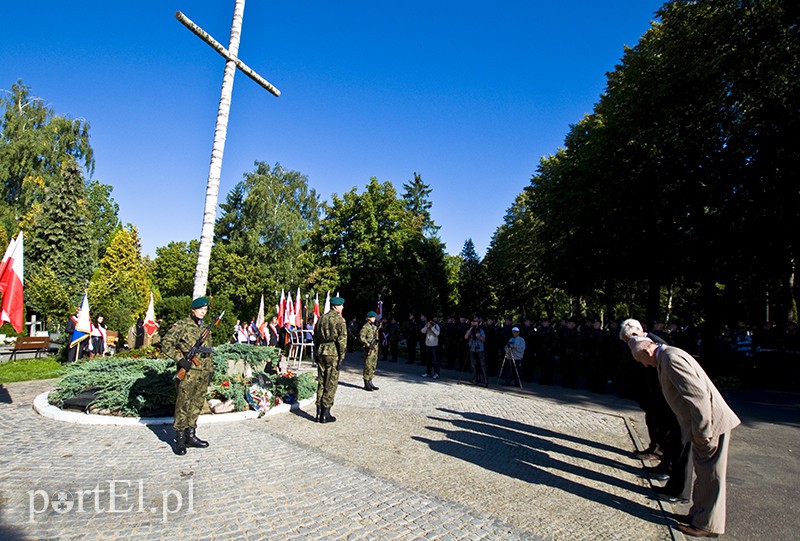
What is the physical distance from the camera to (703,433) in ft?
13.9

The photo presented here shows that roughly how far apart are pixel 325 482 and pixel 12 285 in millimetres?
6493

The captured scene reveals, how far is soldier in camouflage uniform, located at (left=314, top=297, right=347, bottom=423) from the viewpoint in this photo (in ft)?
25.6

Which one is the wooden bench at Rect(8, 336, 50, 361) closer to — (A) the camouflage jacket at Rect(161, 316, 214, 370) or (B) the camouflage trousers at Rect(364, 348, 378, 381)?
(B) the camouflage trousers at Rect(364, 348, 378, 381)

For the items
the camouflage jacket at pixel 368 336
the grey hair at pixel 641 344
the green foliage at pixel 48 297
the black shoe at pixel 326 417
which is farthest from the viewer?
the green foliage at pixel 48 297

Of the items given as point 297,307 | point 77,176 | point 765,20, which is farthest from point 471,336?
point 77,176

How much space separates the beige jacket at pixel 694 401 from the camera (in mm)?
4250

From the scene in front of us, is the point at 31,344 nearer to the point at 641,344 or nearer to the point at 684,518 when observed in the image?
the point at 641,344

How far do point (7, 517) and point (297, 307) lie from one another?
38.5 feet

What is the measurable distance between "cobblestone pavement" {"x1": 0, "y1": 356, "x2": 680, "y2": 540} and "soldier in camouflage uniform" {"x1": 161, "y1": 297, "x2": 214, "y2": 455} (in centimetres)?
25

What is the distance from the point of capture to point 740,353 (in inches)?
633

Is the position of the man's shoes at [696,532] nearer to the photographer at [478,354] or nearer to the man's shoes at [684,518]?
the man's shoes at [684,518]

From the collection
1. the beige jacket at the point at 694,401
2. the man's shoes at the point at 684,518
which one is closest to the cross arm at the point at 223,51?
the beige jacket at the point at 694,401

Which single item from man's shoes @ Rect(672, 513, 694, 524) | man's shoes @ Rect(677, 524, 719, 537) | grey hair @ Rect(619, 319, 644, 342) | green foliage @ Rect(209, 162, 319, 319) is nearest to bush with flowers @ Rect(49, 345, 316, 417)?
grey hair @ Rect(619, 319, 644, 342)

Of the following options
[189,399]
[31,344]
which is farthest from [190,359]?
[31,344]
